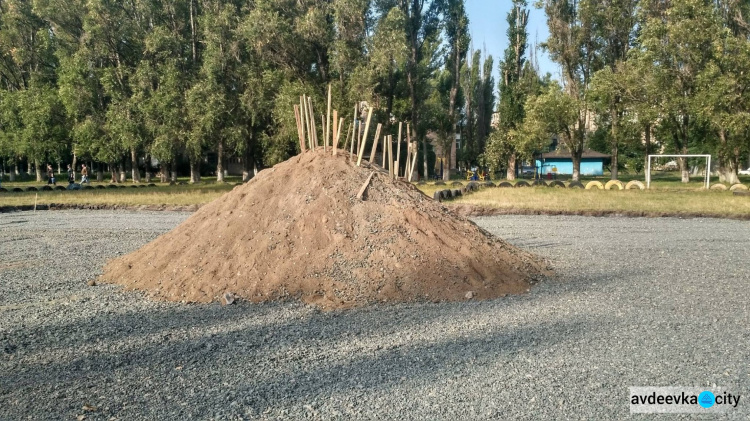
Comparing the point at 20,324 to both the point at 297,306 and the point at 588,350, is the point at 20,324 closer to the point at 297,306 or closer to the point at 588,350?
the point at 297,306

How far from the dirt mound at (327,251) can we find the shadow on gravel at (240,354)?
59 cm

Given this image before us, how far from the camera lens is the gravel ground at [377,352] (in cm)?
432

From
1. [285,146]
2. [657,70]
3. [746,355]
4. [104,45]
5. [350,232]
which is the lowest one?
[746,355]

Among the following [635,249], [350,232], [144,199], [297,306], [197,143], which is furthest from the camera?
[197,143]

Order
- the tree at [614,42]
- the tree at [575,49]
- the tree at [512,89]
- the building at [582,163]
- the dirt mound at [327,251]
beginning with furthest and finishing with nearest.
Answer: the building at [582,163], the tree at [512,89], the tree at [575,49], the tree at [614,42], the dirt mound at [327,251]

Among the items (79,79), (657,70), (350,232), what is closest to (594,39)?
(657,70)

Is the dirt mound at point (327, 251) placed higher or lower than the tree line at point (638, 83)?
lower

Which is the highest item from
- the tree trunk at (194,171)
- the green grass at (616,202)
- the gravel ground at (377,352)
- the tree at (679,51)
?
the tree at (679,51)

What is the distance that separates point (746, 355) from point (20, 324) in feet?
24.6

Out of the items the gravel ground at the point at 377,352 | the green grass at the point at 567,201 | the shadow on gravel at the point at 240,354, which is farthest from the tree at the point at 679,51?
the shadow on gravel at the point at 240,354

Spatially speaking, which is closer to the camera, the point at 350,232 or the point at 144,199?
the point at 350,232

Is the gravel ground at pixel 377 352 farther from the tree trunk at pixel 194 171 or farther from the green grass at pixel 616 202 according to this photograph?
the tree trunk at pixel 194 171

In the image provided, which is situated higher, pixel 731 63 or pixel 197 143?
pixel 731 63

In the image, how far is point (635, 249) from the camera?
481 inches
